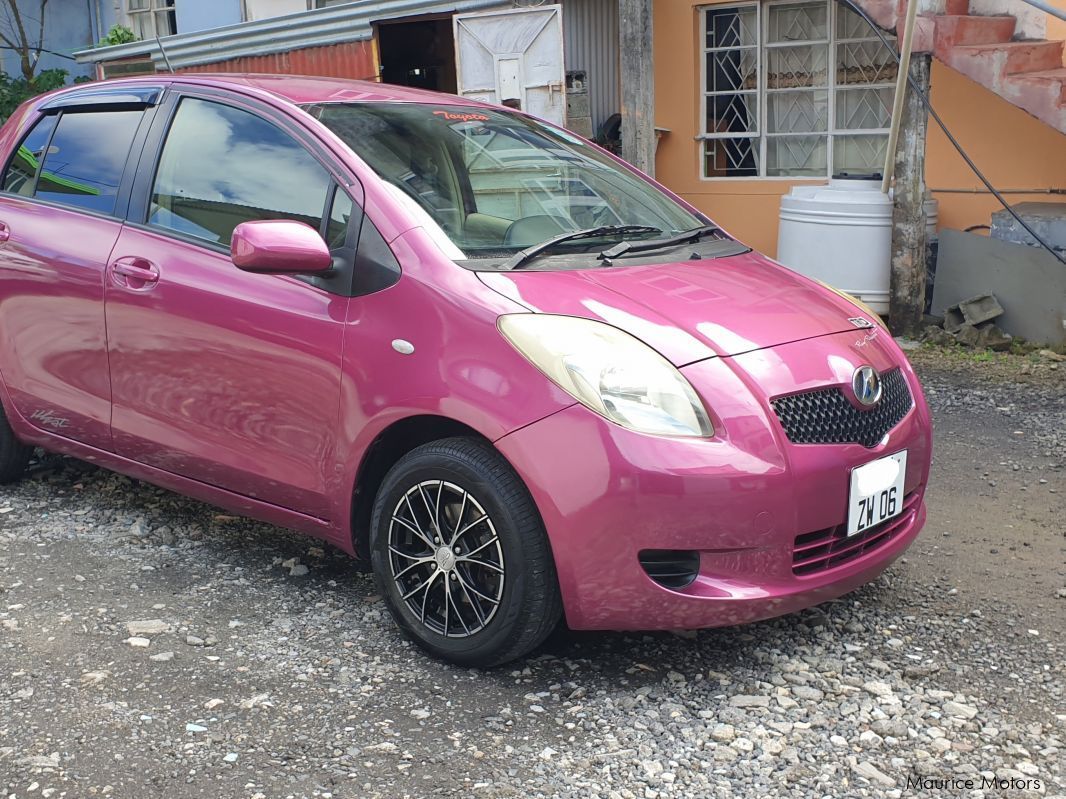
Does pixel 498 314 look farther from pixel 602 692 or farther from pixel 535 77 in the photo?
pixel 535 77

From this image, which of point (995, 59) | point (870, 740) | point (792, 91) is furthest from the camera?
point (792, 91)

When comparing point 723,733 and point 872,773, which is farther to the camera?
point 723,733

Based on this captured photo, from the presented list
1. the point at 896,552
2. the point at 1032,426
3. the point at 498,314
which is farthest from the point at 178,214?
the point at 1032,426

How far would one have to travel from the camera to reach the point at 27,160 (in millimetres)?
4551

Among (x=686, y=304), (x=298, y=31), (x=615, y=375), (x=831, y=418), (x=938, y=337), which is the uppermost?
(x=298, y=31)

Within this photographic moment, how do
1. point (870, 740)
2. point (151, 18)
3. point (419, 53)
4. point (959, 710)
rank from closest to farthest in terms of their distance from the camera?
point (870, 740) < point (959, 710) < point (419, 53) < point (151, 18)

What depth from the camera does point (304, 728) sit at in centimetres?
297

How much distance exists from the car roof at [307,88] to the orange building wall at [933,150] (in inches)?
220

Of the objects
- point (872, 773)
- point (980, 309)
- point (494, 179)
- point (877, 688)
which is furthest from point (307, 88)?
point (980, 309)

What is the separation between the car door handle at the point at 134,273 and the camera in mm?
3824

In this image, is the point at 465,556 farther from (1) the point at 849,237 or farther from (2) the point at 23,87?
(2) the point at 23,87

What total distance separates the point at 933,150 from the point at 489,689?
7117mm

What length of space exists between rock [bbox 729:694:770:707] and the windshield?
1443 mm

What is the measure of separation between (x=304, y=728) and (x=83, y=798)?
0.56 meters
